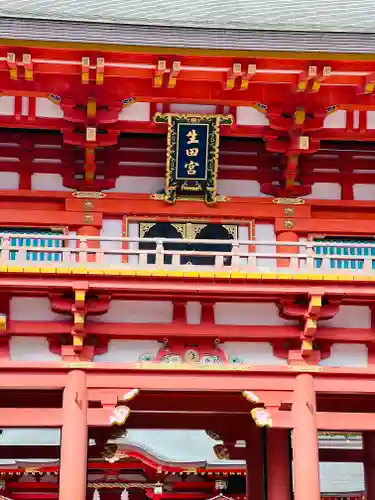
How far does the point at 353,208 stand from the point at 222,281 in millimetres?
3746

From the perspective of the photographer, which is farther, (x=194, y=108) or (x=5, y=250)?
(x=194, y=108)

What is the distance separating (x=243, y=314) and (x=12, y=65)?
4.83 metres

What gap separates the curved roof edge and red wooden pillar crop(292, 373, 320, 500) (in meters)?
4.69

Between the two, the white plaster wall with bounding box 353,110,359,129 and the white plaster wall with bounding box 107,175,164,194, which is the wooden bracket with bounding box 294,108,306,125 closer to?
the white plaster wall with bounding box 353,110,359,129

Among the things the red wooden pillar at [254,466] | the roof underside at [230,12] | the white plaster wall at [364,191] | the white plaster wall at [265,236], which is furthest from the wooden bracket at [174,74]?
the red wooden pillar at [254,466]

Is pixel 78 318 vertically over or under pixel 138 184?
under

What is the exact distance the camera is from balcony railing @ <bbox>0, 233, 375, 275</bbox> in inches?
540

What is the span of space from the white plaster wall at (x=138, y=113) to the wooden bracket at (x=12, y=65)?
1.85 m

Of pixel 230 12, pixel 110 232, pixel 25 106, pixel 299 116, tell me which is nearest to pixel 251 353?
pixel 110 232

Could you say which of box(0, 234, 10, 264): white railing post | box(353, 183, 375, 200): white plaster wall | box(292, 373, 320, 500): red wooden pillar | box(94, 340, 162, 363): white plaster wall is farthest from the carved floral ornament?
box(353, 183, 375, 200): white plaster wall

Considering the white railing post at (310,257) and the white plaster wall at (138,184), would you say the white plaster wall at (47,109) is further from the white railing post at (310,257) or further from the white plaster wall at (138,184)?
the white railing post at (310,257)

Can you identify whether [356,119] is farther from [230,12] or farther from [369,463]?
[369,463]

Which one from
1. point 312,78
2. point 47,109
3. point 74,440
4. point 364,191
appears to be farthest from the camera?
point 364,191

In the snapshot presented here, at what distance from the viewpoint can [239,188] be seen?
1652 cm
